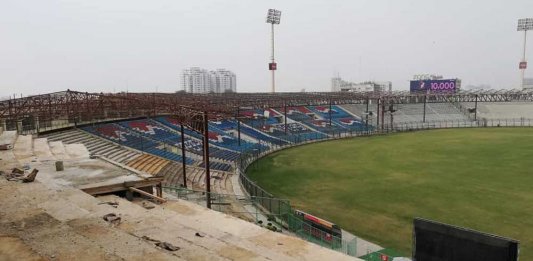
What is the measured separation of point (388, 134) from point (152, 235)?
62.3 metres

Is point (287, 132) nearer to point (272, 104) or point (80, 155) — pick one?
point (272, 104)

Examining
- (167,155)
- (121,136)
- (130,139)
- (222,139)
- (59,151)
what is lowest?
(167,155)

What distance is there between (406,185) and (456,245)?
913 inches

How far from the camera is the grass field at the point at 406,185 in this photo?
20812 millimetres

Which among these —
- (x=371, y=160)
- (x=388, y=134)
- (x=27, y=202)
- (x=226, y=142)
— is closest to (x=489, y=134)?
(x=388, y=134)

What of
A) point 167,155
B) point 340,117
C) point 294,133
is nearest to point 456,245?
point 167,155

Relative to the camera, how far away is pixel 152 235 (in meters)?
8.45

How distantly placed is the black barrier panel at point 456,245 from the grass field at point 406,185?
10.5 m

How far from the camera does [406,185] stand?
29.2m

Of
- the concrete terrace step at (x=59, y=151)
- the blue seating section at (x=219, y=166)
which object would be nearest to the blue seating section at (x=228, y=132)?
the blue seating section at (x=219, y=166)

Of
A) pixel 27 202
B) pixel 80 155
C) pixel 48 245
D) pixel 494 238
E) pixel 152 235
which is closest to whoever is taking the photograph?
pixel 494 238

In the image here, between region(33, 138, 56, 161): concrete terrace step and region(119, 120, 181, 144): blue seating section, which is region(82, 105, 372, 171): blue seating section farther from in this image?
region(33, 138, 56, 161): concrete terrace step

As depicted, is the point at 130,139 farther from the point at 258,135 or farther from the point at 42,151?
the point at 258,135

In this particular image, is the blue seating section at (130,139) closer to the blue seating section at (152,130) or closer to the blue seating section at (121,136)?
the blue seating section at (121,136)
